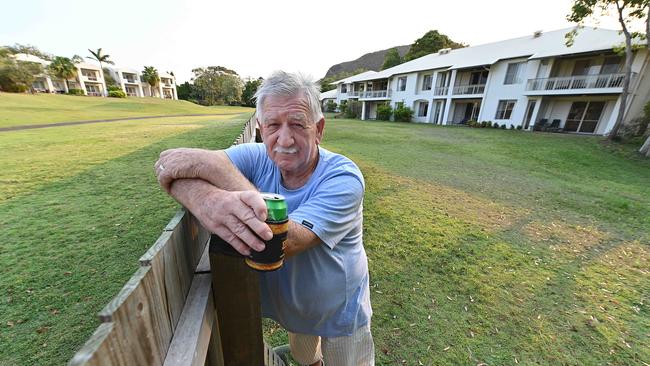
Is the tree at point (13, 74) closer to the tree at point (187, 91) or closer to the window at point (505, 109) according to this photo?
the tree at point (187, 91)

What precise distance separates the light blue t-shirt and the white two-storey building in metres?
23.1

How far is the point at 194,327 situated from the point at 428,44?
53.3 meters

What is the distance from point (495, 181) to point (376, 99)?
27.5 meters

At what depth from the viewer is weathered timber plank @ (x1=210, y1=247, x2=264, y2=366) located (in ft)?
3.33

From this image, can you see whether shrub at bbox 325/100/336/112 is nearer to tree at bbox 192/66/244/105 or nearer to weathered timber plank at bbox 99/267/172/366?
tree at bbox 192/66/244/105

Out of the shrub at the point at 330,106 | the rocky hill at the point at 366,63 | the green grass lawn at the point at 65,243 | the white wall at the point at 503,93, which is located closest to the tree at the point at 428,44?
the shrub at the point at 330,106

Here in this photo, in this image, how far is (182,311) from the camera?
0.96 metres

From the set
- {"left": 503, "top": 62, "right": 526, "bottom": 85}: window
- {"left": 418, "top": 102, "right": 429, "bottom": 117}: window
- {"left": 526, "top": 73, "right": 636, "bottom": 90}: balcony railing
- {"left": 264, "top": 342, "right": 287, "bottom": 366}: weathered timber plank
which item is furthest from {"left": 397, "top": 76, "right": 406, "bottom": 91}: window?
{"left": 264, "top": 342, "right": 287, "bottom": 366}: weathered timber plank

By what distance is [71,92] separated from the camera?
5206 centimetres

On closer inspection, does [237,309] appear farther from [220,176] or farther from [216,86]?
[216,86]

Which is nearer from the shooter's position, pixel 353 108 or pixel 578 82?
pixel 578 82

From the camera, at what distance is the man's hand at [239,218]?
0.81 m

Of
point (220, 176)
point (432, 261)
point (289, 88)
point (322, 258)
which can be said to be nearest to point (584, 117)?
point (432, 261)

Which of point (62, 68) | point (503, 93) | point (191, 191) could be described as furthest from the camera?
point (62, 68)
